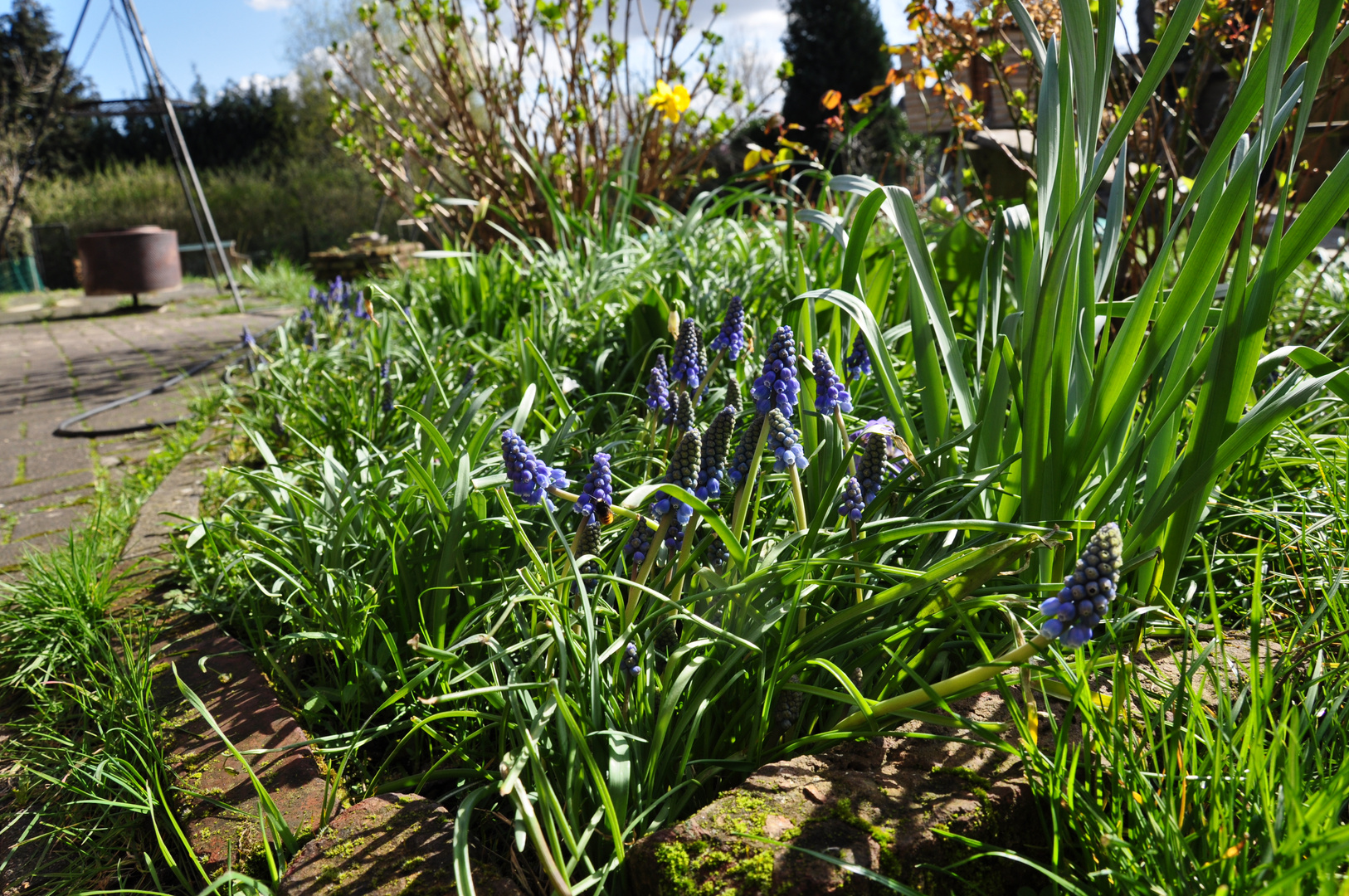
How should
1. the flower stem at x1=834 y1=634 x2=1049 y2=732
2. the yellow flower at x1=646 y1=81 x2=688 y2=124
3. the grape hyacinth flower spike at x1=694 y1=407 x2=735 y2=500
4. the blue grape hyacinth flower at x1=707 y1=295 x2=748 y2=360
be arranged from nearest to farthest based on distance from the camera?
the flower stem at x1=834 y1=634 x2=1049 y2=732 → the grape hyacinth flower spike at x1=694 y1=407 x2=735 y2=500 → the blue grape hyacinth flower at x1=707 y1=295 x2=748 y2=360 → the yellow flower at x1=646 y1=81 x2=688 y2=124

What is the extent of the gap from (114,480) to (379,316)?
131 centimetres

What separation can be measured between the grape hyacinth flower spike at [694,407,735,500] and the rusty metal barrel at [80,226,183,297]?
10456 mm

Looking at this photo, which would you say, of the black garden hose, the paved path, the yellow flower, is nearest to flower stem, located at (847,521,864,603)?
the paved path

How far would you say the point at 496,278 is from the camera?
160 inches

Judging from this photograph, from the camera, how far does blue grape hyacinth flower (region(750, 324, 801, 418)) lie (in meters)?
1.39

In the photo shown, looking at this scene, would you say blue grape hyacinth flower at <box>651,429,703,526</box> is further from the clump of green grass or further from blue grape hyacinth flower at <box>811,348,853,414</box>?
the clump of green grass

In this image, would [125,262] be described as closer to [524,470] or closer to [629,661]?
[524,470]

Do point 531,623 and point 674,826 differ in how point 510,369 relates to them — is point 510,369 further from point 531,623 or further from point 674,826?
point 674,826

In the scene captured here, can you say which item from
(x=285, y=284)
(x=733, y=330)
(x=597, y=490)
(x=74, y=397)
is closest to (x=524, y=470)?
(x=597, y=490)

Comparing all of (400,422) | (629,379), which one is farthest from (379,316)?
(629,379)

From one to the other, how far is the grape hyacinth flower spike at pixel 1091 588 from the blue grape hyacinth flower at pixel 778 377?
1.81 ft

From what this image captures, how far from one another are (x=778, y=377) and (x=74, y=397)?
18.2 feet

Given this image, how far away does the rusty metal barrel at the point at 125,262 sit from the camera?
9.48 m

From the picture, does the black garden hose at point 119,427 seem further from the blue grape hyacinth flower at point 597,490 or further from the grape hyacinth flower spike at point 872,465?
the grape hyacinth flower spike at point 872,465
